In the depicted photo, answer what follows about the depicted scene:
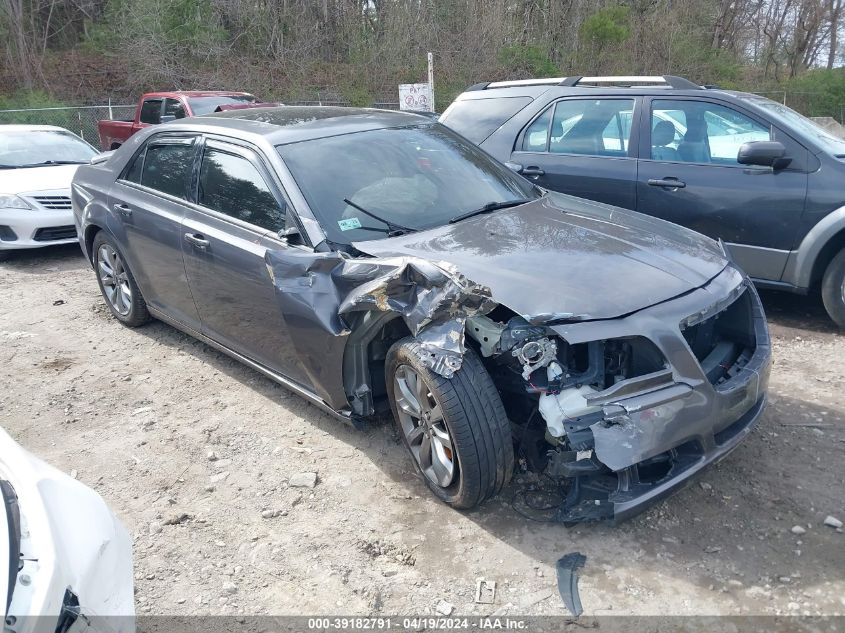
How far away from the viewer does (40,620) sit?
174cm

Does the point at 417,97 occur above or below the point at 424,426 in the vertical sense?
above

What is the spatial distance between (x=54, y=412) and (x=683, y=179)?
479 centimetres

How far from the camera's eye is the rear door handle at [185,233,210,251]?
14.2ft

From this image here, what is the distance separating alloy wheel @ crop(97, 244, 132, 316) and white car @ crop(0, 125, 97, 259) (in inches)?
109

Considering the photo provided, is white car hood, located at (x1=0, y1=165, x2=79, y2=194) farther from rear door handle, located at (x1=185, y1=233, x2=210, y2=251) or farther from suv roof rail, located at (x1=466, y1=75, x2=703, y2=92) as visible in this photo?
suv roof rail, located at (x1=466, y1=75, x2=703, y2=92)

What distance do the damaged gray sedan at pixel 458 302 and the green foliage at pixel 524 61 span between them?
69.4 feet

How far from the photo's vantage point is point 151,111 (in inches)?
521

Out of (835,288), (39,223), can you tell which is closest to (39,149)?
(39,223)

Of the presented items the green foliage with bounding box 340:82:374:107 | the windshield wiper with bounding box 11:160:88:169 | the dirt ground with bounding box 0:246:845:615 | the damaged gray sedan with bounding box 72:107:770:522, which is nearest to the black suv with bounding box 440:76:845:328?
the dirt ground with bounding box 0:246:845:615

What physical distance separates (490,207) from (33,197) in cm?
635

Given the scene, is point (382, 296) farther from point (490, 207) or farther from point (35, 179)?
point (35, 179)

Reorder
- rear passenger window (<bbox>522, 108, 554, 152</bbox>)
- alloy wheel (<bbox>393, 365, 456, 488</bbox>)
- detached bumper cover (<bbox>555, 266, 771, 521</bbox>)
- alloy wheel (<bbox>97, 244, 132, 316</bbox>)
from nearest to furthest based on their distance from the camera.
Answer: detached bumper cover (<bbox>555, 266, 771, 521</bbox>), alloy wheel (<bbox>393, 365, 456, 488</bbox>), alloy wheel (<bbox>97, 244, 132, 316</bbox>), rear passenger window (<bbox>522, 108, 554, 152</bbox>)

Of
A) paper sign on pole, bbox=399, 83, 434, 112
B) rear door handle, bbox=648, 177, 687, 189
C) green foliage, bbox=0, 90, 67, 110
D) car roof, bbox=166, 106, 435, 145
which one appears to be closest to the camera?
car roof, bbox=166, 106, 435, 145

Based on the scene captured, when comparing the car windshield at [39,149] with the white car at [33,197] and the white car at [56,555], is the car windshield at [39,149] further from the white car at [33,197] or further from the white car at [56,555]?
the white car at [56,555]
